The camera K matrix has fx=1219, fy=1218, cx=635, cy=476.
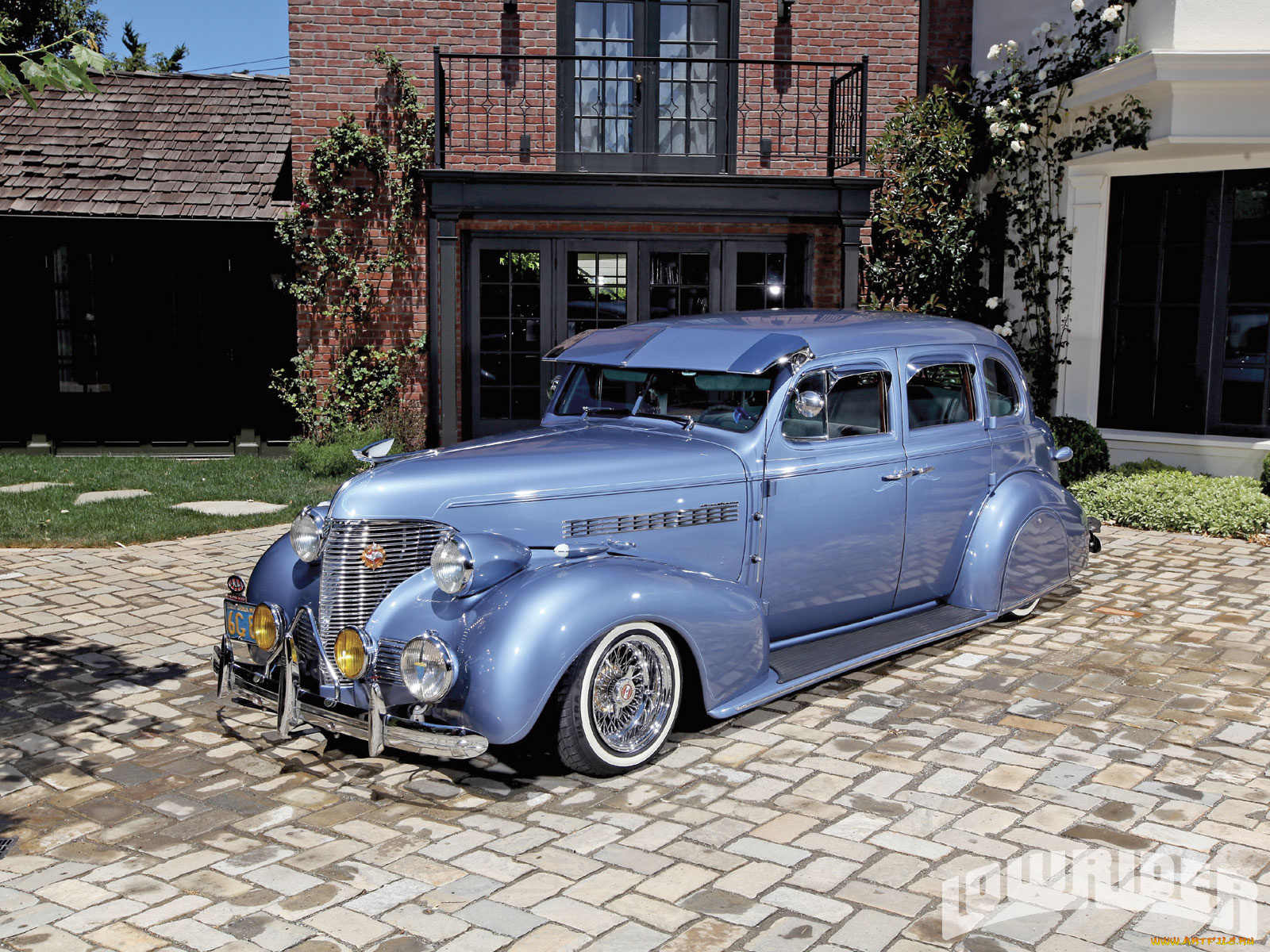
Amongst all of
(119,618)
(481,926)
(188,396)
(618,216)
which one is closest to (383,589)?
(481,926)

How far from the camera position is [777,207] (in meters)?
11.9

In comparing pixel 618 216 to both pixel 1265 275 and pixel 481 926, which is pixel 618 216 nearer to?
pixel 1265 275

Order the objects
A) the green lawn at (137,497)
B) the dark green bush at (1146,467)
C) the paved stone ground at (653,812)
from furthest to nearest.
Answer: the dark green bush at (1146,467), the green lawn at (137,497), the paved stone ground at (653,812)

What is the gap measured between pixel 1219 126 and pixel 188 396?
10500 mm

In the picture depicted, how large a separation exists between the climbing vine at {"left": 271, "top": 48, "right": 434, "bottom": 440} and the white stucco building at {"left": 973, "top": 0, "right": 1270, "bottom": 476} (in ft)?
21.5

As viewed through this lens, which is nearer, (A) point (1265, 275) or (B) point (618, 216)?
(A) point (1265, 275)

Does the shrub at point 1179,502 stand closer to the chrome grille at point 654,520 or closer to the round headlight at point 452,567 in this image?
the chrome grille at point 654,520

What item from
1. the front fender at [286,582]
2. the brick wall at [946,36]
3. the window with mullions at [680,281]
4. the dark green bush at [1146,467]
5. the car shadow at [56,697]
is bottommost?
the car shadow at [56,697]

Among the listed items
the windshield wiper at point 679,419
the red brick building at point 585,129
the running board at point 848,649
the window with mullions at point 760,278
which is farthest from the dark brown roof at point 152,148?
the running board at point 848,649

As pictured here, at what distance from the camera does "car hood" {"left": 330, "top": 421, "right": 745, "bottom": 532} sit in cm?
472

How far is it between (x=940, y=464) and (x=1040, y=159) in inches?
269

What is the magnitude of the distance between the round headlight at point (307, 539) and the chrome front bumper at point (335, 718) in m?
0.48

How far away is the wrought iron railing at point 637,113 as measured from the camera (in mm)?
12586

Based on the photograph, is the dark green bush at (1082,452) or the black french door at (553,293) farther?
the black french door at (553,293)
